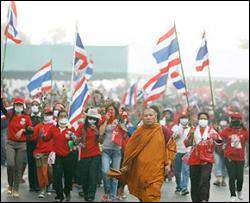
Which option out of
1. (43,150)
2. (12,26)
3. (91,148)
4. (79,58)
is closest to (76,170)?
(43,150)

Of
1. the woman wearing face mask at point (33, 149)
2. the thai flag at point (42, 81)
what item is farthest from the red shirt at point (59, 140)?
the thai flag at point (42, 81)

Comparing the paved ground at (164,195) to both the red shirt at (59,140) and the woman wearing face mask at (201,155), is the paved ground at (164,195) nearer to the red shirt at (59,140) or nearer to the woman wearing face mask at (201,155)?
the red shirt at (59,140)

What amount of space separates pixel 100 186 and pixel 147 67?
18.5m

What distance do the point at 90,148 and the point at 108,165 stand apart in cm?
53

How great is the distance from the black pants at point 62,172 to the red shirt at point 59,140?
0.41 feet

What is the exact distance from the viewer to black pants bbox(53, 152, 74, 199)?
33.4ft

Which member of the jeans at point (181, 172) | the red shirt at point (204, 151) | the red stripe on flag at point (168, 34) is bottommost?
the jeans at point (181, 172)

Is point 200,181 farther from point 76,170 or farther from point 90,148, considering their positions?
point 76,170

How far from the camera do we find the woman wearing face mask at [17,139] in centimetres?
1045

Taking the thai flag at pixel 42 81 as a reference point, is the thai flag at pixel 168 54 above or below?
above

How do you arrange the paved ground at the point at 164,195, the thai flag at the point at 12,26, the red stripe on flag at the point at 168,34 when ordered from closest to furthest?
1. the paved ground at the point at 164,195
2. the red stripe on flag at the point at 168,34
3. the thai flag at the point at 12,26

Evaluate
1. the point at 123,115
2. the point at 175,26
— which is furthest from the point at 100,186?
the point at 175,26

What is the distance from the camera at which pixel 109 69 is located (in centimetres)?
2898

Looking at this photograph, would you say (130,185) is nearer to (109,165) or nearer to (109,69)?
(109,165)
